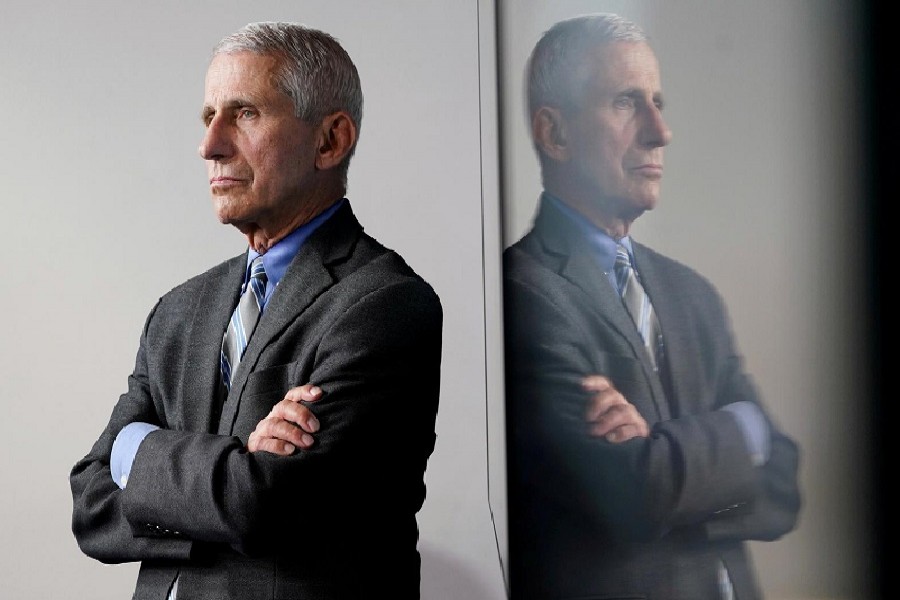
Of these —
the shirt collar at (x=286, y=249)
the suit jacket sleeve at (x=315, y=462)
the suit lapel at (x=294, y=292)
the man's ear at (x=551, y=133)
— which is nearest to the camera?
the man's ear at (x=551, y=133)

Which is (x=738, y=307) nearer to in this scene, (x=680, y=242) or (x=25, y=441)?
(x=680, y=242)

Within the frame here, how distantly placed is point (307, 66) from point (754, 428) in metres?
1.42

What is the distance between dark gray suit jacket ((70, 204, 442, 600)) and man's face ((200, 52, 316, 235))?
0.27 ft

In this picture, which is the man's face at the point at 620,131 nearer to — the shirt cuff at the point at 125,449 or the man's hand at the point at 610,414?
the man's hand at the point at 610,414

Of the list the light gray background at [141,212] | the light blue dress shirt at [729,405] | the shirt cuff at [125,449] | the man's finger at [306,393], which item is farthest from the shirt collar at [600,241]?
the light gray background at [141,212]

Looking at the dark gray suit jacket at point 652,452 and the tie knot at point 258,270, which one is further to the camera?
the tie knot at point 258,270

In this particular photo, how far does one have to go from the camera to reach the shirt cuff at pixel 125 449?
135 cm

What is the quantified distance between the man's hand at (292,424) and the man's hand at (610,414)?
1.04 m

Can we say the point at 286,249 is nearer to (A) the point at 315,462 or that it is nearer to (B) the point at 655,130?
(A) the point at 315,462

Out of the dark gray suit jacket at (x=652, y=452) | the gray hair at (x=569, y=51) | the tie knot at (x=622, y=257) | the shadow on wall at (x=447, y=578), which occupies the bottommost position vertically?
the shadow on wall at (x=447, y=578)

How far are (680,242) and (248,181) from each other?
4.61ft

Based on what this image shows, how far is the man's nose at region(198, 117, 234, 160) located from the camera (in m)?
1.45

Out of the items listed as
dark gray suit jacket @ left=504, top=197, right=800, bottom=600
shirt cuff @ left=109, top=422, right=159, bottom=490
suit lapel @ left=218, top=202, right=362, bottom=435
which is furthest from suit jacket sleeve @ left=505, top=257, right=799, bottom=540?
shirt cuff @ left=109, top=422, right=159, bottom=490

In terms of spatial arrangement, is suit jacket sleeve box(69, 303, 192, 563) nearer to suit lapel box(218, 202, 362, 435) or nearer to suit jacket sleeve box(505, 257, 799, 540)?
suit lapel box(218, 202, 362, 435)
